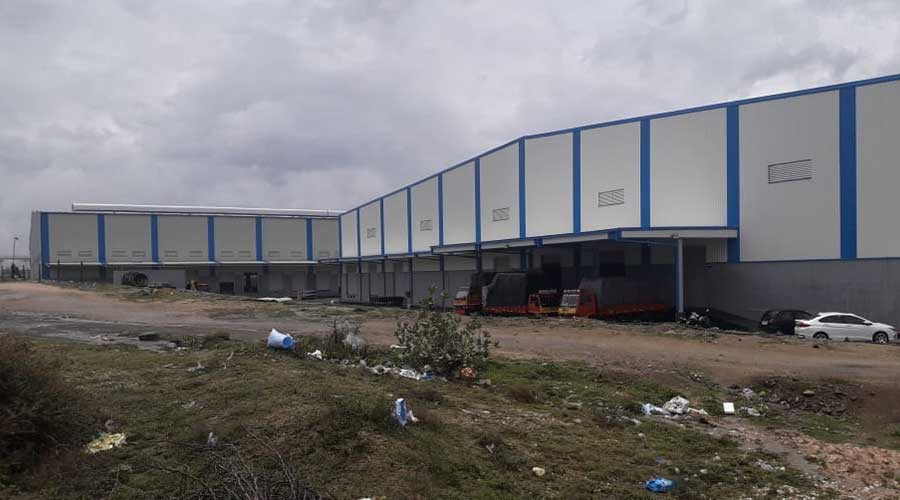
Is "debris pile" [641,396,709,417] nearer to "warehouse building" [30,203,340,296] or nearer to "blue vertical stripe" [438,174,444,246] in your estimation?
"blue vertical stripe" [438,174,444,246]

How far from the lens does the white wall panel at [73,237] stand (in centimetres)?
5853

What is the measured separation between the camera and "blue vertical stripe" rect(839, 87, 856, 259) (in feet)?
87.6

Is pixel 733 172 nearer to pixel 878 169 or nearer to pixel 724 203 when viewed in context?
pixel 724 203

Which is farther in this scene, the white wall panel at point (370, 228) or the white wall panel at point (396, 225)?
the white wall panel at point (370, 228)

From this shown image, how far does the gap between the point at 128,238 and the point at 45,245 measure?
6886 millimetres

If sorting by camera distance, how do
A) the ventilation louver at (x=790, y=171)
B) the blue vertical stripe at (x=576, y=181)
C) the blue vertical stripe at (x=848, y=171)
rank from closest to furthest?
the blue vertical stripe at (x=848, y=171)
the ventilation louver at (x=790, y=171)
the blue vertical stripe at (x=576, y=181)

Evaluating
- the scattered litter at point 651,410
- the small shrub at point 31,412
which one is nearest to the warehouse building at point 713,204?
the scattered litter at point 651,410

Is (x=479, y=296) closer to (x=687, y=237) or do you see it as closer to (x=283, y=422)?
(x=687, y=237)

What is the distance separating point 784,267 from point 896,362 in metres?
14.1

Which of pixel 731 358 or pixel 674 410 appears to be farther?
pixel 731 358

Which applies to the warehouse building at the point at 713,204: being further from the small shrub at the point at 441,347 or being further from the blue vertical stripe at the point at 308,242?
the blue vertical stripe at the point at 308,242

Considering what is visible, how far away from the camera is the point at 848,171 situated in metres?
26.9

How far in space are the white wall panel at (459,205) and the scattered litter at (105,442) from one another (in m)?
38.0

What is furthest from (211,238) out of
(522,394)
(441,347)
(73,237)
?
(522,394)
